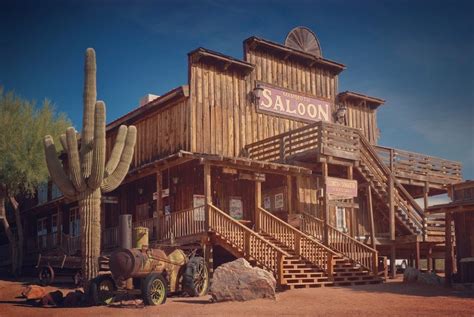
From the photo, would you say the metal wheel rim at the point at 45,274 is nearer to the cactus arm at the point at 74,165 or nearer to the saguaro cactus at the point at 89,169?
the saguaro cactus at the point at 89,169

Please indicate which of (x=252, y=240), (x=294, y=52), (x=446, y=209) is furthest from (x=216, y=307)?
(x=294, y=52)

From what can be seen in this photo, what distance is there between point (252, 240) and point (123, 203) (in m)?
10.5

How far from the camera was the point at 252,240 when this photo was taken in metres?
18.4

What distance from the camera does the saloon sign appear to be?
26.4 metres

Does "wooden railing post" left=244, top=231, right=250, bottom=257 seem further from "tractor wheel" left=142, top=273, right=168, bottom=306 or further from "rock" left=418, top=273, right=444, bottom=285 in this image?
"rock" left=418, top=273, right=444, bottom=285

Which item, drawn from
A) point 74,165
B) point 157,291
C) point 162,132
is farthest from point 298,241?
point 162,132

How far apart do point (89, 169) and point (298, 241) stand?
23.5ft

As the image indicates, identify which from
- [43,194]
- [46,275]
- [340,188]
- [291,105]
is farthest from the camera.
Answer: [43,194]

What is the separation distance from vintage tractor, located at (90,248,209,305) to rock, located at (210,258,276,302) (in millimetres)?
1376

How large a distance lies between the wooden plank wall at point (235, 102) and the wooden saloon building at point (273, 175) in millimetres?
46

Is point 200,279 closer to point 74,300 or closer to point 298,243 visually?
A: point 74,300

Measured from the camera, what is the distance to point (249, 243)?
1827cm

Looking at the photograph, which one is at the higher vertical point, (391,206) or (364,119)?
(364,119)

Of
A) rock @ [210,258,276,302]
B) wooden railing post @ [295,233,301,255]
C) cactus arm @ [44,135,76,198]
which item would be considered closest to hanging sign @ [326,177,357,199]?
wooden railing post @ [295,233,301,255]
